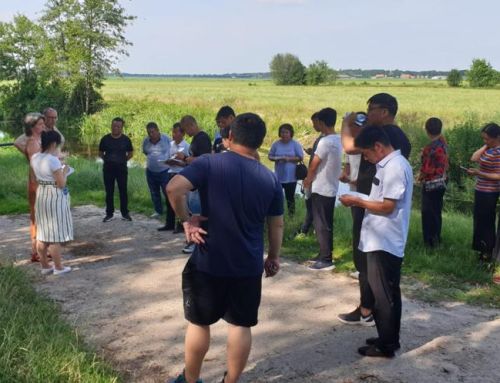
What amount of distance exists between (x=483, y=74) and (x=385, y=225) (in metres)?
81.0

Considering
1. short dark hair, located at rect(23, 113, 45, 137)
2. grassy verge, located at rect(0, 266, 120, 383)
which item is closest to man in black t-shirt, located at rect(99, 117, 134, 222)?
short dark hair, located at rect(23, 113, 45, 137)

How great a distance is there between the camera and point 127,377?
346 cm

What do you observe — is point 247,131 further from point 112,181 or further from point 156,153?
point 112,181

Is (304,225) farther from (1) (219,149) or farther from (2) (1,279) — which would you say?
(2) (1,279)

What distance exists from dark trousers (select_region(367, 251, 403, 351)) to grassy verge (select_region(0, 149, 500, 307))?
63.3 inches

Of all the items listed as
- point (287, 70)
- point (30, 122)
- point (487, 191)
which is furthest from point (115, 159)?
point (287, 70)

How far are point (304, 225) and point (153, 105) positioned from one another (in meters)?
28.7

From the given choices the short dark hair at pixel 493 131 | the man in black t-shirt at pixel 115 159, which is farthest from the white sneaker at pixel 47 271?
the short dark hair at pixel 493 131

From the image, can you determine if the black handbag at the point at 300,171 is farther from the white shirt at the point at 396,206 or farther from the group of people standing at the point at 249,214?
the white shirt at the point at 396,206

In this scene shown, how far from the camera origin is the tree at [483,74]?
75.5m

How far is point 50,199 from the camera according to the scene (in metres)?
5.39

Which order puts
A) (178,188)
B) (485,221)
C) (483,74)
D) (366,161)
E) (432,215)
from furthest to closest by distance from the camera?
1. (483,74)
2. (432,215)
3. (485,221)
4. (366,161)
5. (178,188)

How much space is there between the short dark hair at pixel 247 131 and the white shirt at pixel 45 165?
9.56ft

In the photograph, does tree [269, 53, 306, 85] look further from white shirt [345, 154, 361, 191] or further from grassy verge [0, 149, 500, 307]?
white shirt [345, 154, 361, 191]
